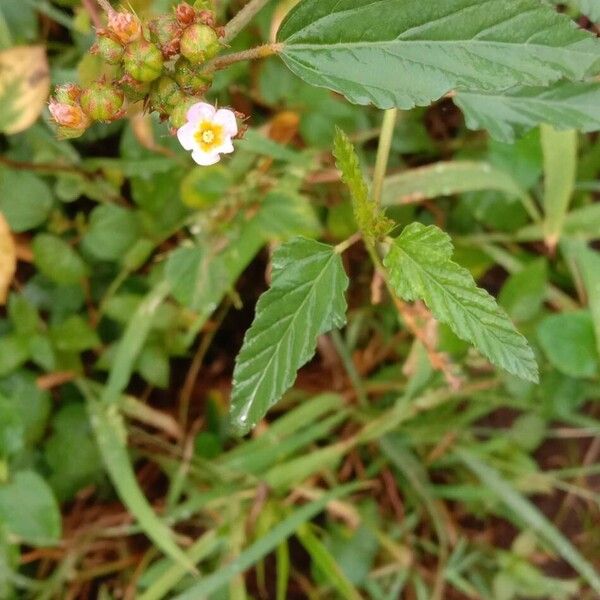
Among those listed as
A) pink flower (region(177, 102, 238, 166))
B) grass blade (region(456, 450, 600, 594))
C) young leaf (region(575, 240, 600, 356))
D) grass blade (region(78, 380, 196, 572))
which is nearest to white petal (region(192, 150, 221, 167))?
pink flower (region(177, 102, 238, 166))

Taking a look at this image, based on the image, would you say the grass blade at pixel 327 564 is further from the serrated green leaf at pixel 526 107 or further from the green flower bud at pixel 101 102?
the green flower bud at pixel 101 102

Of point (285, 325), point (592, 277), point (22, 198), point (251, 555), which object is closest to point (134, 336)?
point (22, 198)

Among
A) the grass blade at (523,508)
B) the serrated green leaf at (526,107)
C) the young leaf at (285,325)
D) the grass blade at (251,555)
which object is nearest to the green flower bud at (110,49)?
the young leaf at (285,325)

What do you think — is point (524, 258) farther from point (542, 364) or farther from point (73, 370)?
point (73, 370)

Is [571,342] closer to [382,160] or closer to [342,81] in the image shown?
[382,160]

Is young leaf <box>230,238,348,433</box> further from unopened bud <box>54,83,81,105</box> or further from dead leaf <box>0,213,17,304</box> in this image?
dead leaf <box>0,213,17,304</box>

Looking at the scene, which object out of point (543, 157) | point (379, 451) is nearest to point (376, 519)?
point (379, 451)
